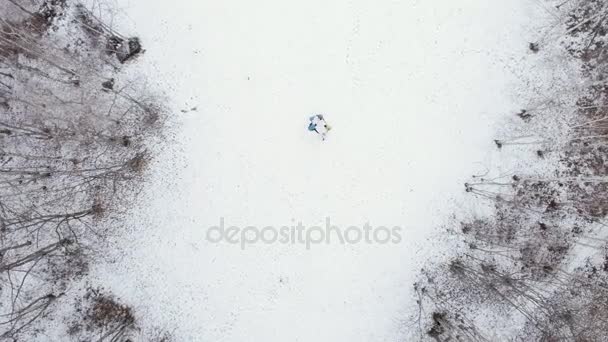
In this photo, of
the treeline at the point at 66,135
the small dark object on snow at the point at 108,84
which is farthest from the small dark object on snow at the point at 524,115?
the small dark object on snow at the point at 108,84

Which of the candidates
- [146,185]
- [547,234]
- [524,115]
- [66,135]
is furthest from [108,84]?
[547,234]

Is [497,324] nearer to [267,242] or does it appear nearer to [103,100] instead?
[267,242]

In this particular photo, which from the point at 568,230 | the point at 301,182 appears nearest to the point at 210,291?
the point at 301,182

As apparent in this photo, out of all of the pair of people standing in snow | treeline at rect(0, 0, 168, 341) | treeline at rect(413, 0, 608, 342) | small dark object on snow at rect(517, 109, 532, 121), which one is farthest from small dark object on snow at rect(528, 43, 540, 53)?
treeline at rect(0, 0, 168, 341)

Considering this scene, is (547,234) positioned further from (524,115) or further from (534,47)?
(534,47)

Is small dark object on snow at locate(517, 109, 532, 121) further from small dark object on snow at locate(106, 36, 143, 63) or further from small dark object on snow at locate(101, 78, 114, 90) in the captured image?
small dark object on snow at locate(101, 78, 114, 90)

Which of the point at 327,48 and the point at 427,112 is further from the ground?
the point at 327,48
